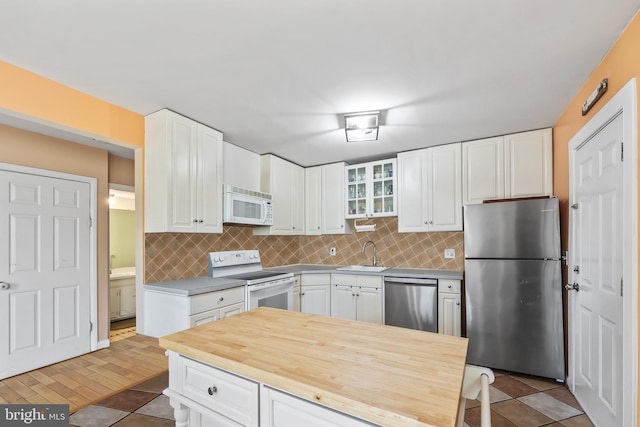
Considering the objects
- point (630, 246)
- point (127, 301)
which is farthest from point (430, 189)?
point (127, 301)

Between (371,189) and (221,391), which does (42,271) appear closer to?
(221,391)

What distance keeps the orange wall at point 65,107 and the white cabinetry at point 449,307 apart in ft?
10.7

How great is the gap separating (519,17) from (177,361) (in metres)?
2.25

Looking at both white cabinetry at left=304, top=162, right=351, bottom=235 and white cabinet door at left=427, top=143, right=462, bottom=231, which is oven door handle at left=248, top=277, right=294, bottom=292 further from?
white cabinet door at left=427, top=143, right=462, bottom=231

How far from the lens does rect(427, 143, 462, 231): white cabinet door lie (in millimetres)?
3309

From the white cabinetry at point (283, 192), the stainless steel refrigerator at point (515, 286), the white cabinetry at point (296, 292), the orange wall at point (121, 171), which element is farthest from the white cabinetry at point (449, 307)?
the orange wall at point (121, 171)

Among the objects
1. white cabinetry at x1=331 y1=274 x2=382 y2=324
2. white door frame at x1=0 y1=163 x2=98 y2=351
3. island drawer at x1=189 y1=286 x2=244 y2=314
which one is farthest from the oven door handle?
white door frame at x1=0 y1=163 x2=98 y2=351

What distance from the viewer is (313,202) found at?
4.29 meters

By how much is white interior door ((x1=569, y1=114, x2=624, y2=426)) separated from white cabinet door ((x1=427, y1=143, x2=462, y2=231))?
1079 millimetres

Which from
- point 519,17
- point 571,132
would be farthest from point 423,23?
point 571,132

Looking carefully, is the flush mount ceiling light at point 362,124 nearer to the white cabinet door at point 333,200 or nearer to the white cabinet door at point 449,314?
the white cabinet door at point 333,200

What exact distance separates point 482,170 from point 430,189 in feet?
1.87

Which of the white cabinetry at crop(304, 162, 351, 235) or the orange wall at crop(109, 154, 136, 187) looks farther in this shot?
the white cabinetry at crop(304, 162, 351, 235)

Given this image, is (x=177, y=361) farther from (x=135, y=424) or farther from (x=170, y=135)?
(x=170, y=135)
